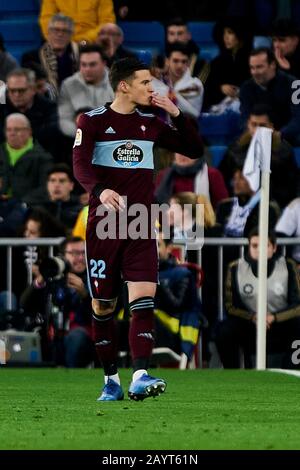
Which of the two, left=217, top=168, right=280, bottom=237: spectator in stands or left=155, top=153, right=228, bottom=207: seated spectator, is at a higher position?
left=155, top=153, right=228, bottom=207: seated spectator

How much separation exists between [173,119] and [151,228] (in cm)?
75

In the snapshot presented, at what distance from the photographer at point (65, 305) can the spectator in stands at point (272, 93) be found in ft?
12.3

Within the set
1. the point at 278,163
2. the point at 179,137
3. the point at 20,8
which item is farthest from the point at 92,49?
the point at 179,137

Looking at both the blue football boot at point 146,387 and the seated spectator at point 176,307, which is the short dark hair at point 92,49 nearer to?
the seated spectator at point 176,307

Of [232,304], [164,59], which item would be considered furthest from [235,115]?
[232,304]

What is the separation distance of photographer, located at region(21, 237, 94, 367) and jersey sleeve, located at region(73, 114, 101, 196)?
4340 millimetres

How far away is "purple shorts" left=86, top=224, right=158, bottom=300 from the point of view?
396 inches

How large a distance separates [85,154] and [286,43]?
28.8 feet

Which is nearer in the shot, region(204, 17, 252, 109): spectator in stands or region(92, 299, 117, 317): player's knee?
region(92, 299, 117, 317): player's knee

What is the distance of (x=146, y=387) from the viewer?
983 centimetres

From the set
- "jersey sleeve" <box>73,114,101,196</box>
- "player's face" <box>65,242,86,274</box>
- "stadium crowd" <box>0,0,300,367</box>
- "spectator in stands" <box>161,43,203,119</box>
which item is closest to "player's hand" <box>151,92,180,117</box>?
"jersey sleeve" <box>73,114,101,196</box>

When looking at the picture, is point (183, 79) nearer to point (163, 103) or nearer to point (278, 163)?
point (278, 163)

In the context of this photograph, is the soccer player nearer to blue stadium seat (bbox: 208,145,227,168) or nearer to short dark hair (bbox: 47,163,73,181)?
short dark hair (bbox: 47,163,73,181)

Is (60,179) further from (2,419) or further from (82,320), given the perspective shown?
(2,419)
